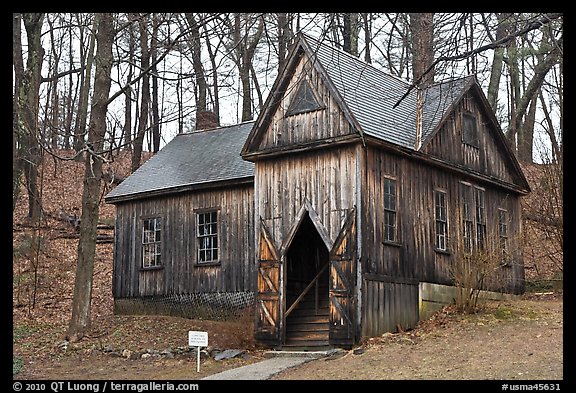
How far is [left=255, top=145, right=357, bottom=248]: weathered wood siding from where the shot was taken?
19.0m

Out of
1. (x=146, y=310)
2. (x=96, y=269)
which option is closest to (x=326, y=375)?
(x=146, y=310)

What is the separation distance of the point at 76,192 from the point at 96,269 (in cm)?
1020

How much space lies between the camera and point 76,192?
40938 mm

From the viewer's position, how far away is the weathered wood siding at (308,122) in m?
19.2

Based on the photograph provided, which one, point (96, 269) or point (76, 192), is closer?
point (96, 269)

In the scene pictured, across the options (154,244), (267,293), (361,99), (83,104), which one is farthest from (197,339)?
(83,104)

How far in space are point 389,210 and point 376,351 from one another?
4127mm

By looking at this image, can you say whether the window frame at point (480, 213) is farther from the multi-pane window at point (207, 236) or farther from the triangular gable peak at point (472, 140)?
the multi-pane window at point (207, 236)

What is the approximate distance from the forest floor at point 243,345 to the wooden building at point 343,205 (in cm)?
106

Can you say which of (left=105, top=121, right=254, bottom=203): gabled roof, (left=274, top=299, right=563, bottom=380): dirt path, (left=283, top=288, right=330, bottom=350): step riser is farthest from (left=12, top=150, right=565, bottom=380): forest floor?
(left=105, top=121, right=254, bottom=203): gabled roof

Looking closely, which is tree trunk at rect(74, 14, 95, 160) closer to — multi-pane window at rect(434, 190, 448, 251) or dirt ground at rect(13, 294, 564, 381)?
dirt ground at rect(13, 294, 564, 381)

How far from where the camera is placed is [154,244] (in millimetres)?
26328

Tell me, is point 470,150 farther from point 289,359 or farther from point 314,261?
point 289,359
